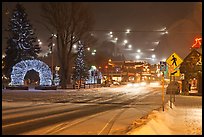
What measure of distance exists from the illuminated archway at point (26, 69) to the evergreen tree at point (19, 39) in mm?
15536

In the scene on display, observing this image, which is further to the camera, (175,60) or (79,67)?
(79,67)

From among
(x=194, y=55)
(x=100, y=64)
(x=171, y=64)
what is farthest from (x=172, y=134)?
(x=100, y=64)

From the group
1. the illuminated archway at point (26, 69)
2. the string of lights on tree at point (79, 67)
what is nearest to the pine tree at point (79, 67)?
the string of lights on tree at point (79, 67)

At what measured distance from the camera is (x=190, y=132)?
45.1 ft

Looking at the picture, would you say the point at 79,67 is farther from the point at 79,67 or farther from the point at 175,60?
the point at 175,60

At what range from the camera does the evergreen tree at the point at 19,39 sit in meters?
71.1

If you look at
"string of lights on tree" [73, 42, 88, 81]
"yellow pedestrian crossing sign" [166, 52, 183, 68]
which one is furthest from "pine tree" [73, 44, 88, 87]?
"yellow pedestrian crossing sign" [166, 52, 183, 68]

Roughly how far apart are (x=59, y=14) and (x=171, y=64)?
40470 mm

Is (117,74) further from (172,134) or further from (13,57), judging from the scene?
(172,134)

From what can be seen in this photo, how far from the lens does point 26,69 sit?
55.8 metres

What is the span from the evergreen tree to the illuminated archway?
15.5 meters

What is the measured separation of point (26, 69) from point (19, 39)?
17.0 metres

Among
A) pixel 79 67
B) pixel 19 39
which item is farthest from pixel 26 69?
pixel 79 67

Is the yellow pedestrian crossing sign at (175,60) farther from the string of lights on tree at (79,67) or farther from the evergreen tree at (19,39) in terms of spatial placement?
the string of lights on tree at (79,67)
